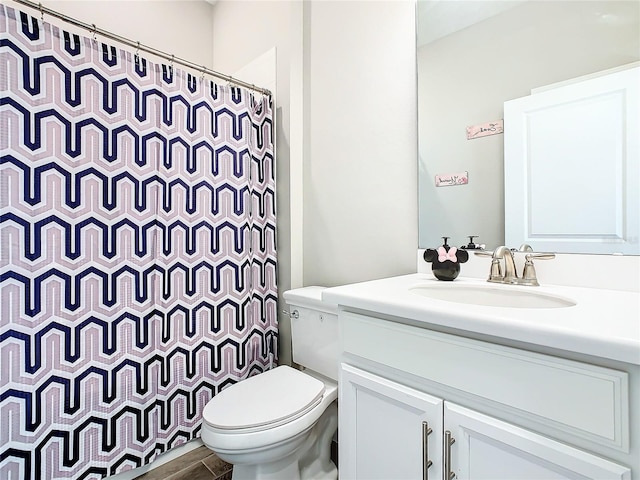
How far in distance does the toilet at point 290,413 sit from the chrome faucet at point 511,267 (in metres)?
0.64

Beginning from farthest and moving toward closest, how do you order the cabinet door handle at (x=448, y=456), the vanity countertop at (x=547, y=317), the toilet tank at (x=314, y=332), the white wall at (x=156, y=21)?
1. the white wall at (x=156, y=21)
2. the toilet tank at (x=314, y=332)
3. the cabinet door handle at (x=448, y=456)
4. the vanity countertop at (x=547, y=317)

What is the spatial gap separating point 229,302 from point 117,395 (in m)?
0.57

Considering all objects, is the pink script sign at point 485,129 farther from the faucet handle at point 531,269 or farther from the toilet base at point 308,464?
the toilet base at point 308,464

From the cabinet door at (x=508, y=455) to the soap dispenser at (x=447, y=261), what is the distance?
1.68 feet

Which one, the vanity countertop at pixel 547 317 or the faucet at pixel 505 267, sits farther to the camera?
the faucet at pixel 505 267

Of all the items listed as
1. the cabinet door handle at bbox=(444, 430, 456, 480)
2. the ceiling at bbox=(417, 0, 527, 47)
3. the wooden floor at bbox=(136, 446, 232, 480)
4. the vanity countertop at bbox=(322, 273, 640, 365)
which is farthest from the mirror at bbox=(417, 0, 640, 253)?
the wooden floor at bbox=(136, 446, 232, 480)

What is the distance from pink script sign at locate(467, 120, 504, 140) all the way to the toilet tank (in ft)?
2.81

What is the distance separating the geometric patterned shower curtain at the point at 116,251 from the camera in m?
1.12

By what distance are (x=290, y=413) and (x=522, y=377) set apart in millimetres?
787

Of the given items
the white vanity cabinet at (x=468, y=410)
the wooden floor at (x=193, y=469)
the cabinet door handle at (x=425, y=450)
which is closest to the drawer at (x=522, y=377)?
the white vanity cabinet at (x=468, y=410)

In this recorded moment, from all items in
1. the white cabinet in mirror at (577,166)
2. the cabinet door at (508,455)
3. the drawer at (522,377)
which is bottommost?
the cabinet door at (508,455)

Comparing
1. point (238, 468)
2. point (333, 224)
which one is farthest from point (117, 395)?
point (333, 224)

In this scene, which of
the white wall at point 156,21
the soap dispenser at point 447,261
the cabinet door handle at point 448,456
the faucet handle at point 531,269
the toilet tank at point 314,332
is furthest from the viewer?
the white wall at point 156,21

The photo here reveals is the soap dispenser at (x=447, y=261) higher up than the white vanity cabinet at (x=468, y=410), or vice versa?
the soap dispenser at (x=447, y=261)
